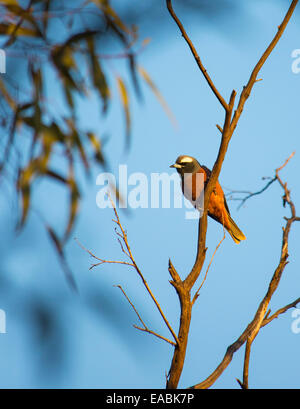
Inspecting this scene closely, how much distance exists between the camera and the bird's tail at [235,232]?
4121 mm

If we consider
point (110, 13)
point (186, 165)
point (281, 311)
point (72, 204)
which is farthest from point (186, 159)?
point (72, 204)

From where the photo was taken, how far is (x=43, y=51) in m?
1.33

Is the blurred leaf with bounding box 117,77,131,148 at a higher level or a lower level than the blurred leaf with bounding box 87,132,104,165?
higher

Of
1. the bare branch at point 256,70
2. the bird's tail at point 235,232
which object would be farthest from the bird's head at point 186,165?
the bare branch at point 256,70

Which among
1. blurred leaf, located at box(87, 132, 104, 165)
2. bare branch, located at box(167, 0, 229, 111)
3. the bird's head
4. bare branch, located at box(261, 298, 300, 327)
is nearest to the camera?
blurred leaf, located at box(87, 132, 104, 165)

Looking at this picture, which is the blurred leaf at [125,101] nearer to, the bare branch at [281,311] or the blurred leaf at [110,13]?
the blurred leaf at [110,13]

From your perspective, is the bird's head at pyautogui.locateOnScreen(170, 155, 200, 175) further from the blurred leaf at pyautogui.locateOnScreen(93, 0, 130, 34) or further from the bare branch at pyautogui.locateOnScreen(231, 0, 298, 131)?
the blurred leaf at pyautogui.locateOnScreen(93, 0, 130, 34)

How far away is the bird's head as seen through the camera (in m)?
4.10

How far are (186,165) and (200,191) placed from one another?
45 centimetres

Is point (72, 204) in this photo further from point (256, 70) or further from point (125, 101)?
point (256, 70)

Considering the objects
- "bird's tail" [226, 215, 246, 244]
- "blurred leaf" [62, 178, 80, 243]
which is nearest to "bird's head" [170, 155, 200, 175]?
"bird's tail" [226, 215, 246, 244]
